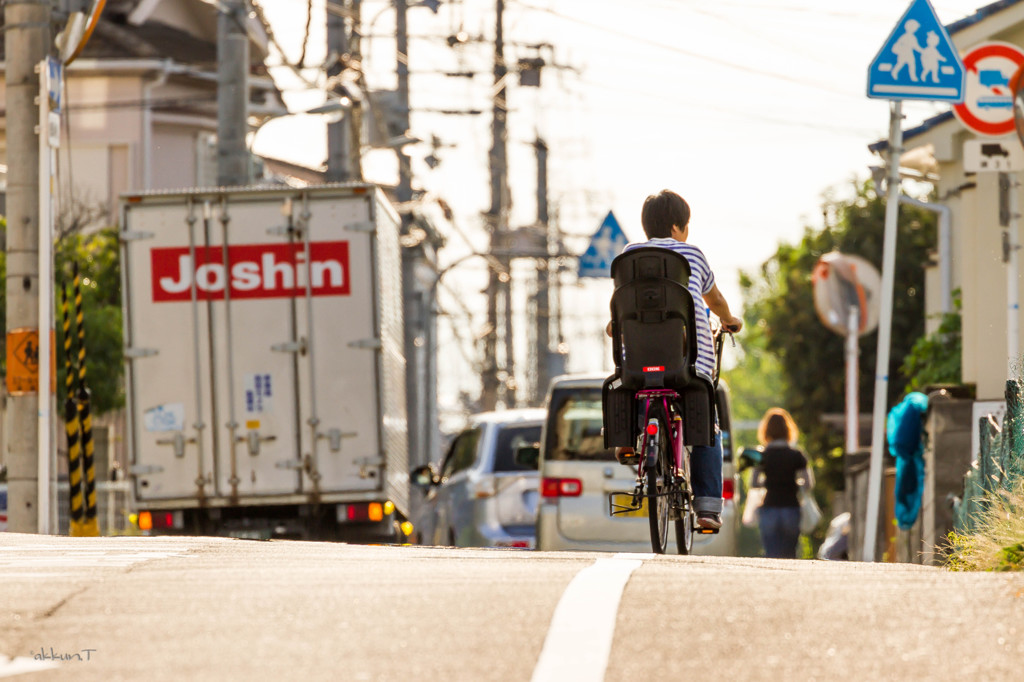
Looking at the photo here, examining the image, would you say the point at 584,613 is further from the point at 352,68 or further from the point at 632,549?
the point at 352,68

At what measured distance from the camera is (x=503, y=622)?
18.8ft

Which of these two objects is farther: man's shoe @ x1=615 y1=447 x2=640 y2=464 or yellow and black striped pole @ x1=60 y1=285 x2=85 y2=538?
yellow and black striped pole @ x1=60 y1=285 x2=85 y2=538

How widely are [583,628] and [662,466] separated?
3525 mm

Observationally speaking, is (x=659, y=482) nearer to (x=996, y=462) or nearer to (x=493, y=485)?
(x=996, y=462)

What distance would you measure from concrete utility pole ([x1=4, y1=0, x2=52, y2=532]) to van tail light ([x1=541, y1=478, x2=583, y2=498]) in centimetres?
512

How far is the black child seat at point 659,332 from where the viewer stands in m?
8.95

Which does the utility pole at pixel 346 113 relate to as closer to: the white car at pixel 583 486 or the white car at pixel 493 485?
the white car at pixel 493 485

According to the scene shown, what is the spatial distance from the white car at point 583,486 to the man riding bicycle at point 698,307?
15.9 feet

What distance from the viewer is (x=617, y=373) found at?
30.3ft

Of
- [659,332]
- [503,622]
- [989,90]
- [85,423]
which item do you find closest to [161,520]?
[85,423]

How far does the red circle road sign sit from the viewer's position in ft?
46.2

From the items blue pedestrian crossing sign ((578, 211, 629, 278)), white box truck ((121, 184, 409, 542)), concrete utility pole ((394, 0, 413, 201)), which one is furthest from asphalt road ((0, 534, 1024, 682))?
concrete utility pole ((394, 0, 413, 201))

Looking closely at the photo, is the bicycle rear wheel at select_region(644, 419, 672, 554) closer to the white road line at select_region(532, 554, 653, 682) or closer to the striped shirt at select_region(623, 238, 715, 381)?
the striped shirt at select_region(623, 238, 715, 381)

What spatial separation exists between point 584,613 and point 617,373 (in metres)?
3.49
